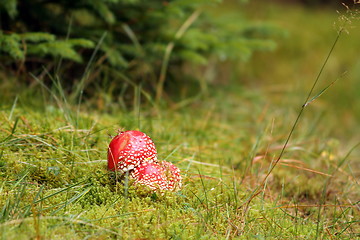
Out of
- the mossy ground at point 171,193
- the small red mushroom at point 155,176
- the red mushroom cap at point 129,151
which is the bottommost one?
the mossy ground at point 171,193

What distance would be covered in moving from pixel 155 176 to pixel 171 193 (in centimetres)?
12

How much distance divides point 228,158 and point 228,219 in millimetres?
962

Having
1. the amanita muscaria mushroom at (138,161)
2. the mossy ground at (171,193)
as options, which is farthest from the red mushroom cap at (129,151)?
the mossy ground at (171,193)

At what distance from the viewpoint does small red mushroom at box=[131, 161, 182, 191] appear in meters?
1.90

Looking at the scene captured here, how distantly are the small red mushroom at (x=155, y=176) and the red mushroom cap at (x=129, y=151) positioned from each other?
1.3 inches

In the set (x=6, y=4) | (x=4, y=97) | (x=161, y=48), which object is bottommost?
(x=4, y=97)

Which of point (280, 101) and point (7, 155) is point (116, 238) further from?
point (280, 101)

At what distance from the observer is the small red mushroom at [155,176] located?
1.90 m

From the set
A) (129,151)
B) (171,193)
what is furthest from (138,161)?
(171,193)

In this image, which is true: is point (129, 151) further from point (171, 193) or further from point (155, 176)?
point (171, 193)

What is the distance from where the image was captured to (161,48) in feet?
11.1

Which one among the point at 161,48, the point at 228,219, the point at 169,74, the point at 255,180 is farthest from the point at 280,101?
the point at 228,219

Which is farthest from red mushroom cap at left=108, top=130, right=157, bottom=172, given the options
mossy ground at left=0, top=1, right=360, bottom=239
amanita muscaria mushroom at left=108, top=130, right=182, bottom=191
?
mossy ground at left=0, top=1, right=360, bottom=239

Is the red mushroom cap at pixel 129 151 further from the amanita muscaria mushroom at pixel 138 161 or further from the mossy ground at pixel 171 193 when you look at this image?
the mossy ground at pixel 171 193
